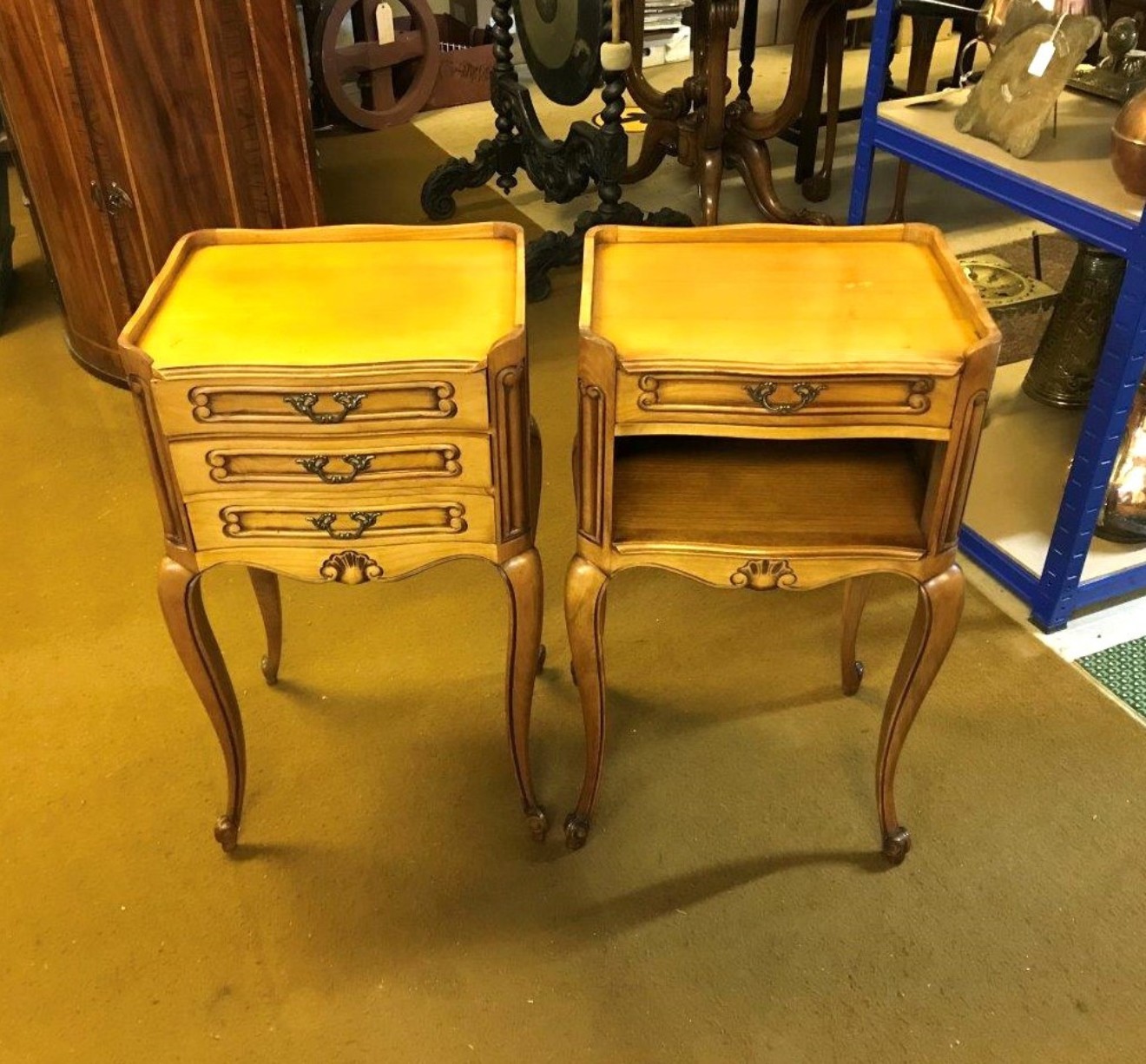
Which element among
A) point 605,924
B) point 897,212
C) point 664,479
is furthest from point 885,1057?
point 897,212

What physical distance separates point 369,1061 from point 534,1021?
17 centimetres

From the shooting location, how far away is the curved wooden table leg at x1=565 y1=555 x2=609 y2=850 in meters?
1.12

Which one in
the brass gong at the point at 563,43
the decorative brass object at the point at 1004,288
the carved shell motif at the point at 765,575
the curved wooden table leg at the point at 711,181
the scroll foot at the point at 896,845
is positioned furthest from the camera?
the curved wooden table leg at the point at 711,181

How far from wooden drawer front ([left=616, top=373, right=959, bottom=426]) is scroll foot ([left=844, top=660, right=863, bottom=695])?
0.61m

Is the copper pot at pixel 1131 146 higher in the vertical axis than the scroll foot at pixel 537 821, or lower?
higher

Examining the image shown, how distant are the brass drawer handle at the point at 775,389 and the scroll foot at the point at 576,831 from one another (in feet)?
1.92

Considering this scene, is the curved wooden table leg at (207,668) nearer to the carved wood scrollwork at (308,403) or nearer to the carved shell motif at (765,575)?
the carved wood scrollwork at (308,403)

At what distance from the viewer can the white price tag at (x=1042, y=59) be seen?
148 centimetres

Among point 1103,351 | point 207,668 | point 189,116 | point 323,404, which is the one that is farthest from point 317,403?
point 189,116

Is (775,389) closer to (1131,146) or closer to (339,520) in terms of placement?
(339,520)

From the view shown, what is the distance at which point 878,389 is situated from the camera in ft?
3.26

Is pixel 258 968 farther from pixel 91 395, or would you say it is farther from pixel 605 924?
pixel 91 395

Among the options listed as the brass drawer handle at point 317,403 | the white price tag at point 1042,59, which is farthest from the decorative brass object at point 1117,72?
the brass drawer handle at point 317,403

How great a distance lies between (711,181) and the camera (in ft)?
9.01
